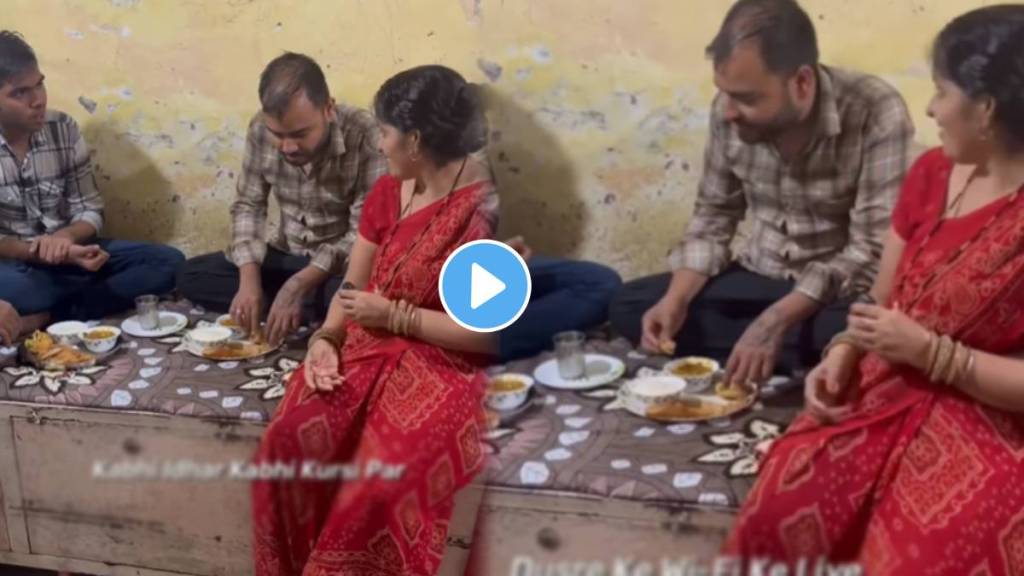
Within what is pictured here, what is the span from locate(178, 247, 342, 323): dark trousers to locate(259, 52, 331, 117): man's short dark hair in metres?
0.15

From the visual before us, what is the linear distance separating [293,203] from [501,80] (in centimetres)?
26

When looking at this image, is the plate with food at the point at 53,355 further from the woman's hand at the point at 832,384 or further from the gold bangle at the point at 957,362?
the gold bangle at the point at 957,362

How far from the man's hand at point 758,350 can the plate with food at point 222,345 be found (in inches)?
19.2

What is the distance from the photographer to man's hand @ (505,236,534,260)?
947 millimetres

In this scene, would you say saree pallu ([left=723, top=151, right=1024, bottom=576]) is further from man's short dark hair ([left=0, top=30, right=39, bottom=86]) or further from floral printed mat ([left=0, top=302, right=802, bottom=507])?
man's short dark hair ([left=0, top=30, right=39, bottom=86])

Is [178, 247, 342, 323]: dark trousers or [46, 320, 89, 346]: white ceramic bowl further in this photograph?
[46, 320, 89, 346]: white ceramic bowl

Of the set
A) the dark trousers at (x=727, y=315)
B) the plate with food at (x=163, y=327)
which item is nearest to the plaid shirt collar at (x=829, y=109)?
the dark trousers at (x=727, y=315)

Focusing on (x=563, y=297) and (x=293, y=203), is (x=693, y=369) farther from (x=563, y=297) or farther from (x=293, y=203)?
(x=293, y=203)

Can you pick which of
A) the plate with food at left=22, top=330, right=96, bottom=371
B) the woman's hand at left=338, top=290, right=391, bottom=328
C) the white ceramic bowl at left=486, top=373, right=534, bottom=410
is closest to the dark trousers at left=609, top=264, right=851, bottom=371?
the white ceramic bowl at left=486, top=373, right=534, bottom=410

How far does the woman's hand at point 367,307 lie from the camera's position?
97cm

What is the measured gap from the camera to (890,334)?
2.59 feet

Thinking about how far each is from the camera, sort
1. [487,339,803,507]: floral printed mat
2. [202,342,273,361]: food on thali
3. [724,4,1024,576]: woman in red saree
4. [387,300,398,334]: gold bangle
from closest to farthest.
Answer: [724,4,1024,576]: woman in red saree < [487,339,803,507]: floral printed mat < [387,300,398,334]: gold bangle < [202,342,273,361]: food on thali

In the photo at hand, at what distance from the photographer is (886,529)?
0.79 meters

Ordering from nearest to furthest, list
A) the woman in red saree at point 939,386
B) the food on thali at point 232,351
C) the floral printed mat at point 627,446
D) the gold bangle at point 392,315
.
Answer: the woman in red saree at point 939,386
the floral printed mat at point 627,446
the gold bangle at point 392,315
the food on thali at point 232,351
